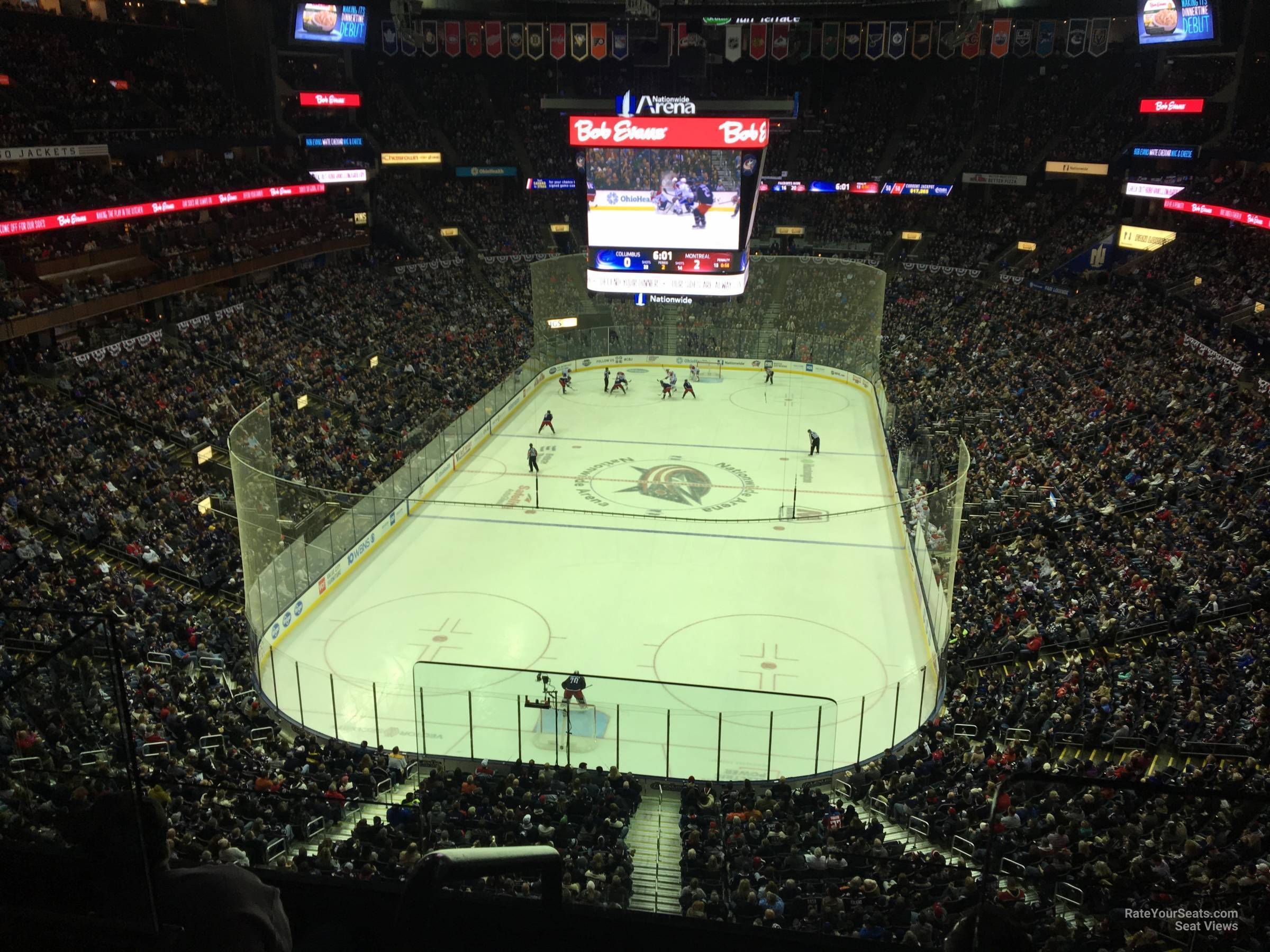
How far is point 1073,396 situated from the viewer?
29922 millimetres

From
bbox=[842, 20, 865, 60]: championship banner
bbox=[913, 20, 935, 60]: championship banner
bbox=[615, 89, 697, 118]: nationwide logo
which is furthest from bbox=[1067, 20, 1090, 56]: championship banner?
bbox=[615, 89, 697, 118]: nationwide logo

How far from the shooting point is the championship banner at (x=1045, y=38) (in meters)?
45.0

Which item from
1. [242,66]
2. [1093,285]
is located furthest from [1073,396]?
[242,66]

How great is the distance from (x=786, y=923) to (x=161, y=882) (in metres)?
8.03

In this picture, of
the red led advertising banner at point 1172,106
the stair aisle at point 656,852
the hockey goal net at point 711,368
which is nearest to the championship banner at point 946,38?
the red led advertising banner at point 1172,106

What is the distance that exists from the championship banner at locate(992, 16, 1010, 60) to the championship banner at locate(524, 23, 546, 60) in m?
20.5

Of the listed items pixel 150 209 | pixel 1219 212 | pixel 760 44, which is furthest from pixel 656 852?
pixel 760 44

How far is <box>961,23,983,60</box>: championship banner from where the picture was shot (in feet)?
150

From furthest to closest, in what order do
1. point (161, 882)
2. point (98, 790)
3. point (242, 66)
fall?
point (242, 66) → point (98, 790) → point (161, 882)

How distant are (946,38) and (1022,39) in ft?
11.1

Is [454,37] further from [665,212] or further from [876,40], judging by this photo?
[665,212]

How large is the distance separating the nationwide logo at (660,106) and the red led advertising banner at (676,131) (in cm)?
26

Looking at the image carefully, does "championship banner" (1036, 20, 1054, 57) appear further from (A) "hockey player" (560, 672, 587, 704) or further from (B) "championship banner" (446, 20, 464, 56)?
(A) "hockey player" (560, 672, 587, 704)

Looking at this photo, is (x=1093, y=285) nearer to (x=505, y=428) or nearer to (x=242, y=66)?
(x=505, y=428)
